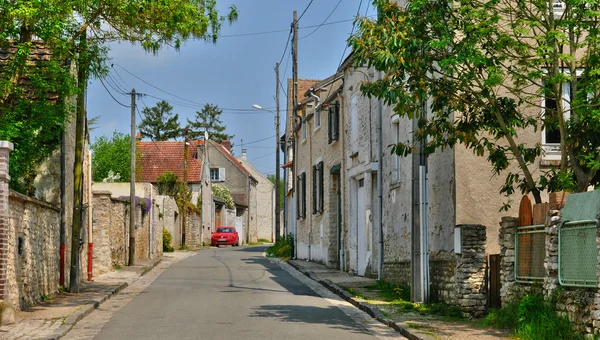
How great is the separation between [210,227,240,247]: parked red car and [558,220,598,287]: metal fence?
48929 millimetres

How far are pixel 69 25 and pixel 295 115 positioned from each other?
19936 millimetres

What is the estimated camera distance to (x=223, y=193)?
69.1m

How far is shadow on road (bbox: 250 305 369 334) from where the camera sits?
12.6 m

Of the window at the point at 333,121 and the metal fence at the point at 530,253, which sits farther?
the window at the point at 333,121

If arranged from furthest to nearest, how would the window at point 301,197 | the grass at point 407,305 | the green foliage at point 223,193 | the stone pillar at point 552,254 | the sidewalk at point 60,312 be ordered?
the green foliage at point 223,193, the window at point 301,197, the grass at point 407,305, the sidewalk at point 60,312, the stone pillar at point 552,254

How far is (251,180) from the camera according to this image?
78875 millimetres

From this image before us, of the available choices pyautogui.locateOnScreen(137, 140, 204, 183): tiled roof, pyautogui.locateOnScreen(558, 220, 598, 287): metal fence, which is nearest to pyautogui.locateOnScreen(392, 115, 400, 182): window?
pyautogui.locateOnScreen(558, 220, 598, 287): metal fence

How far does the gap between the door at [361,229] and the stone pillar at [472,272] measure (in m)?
9.21

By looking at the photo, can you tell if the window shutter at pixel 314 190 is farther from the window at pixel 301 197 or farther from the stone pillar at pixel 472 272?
the stone pillar at pixel 472 272

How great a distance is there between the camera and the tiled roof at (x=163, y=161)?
189 feet

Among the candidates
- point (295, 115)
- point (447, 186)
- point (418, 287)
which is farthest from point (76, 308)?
point (295, 115)

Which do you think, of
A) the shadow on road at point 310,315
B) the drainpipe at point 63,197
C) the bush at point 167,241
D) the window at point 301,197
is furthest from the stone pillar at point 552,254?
the bush at point 167,241

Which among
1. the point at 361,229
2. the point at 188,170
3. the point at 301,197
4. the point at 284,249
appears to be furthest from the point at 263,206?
the point at 361,229

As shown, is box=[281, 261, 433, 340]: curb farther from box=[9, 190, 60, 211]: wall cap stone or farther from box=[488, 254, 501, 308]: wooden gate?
box=[9, 190, 60, 211]: wall cap stone
